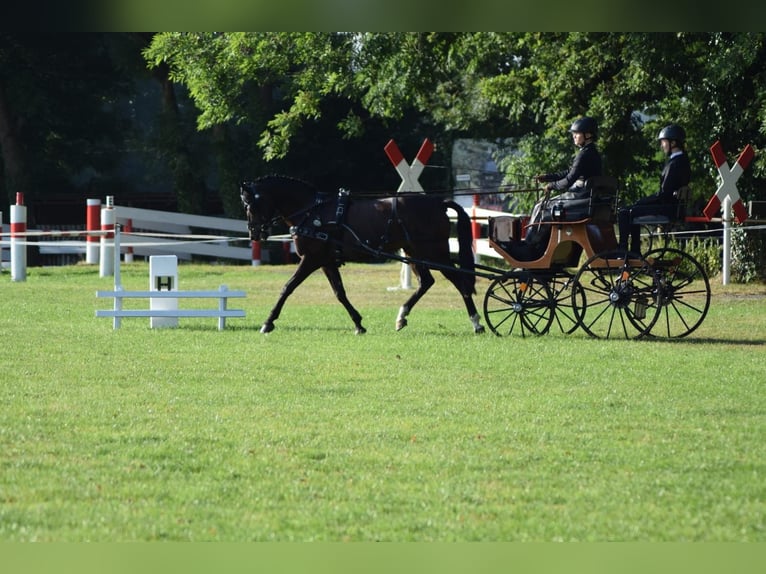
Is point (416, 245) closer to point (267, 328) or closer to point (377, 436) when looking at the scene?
point (267, 328)

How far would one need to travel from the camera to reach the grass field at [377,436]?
549 centimetres

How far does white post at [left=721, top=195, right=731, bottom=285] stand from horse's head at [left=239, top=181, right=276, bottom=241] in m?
9.07

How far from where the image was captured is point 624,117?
24547 millimetres

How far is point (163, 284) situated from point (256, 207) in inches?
66.2

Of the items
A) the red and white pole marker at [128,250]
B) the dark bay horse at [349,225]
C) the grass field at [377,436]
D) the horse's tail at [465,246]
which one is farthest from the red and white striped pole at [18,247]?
the horse's tail at [465,246]

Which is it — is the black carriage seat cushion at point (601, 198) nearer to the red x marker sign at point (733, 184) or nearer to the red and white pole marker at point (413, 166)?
the red and white pole marker at point (413, 166)

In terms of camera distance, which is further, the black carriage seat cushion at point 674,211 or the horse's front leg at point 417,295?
the horse's front leg at point 417,295

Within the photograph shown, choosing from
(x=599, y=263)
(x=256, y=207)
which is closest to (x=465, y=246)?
(x=599, y=263)

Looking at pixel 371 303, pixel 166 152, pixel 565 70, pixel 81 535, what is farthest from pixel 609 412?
pixel 166 152

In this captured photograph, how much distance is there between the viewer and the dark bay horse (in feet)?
49.1

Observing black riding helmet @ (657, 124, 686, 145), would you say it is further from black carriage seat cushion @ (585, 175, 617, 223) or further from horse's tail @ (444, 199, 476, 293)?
horse's tail @ (444, 199, 476, 293)

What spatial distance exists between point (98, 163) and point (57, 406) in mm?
33013

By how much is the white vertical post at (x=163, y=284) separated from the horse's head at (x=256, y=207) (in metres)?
1.13

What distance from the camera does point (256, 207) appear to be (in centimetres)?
1504
